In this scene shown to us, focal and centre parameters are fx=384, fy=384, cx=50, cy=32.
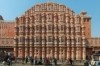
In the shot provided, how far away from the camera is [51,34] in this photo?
340 feet

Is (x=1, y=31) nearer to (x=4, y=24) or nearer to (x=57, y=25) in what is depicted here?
(x=4, y=24)

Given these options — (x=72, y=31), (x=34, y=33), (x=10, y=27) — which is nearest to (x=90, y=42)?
(x=72, y=31)

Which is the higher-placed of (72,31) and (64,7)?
(64,7)

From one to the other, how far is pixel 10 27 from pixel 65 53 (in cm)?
2446

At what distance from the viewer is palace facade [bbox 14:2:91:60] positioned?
10288cm

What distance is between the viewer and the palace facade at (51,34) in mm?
102875

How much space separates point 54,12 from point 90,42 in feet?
48.0

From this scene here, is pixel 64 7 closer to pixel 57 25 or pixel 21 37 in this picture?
pixel 57 25

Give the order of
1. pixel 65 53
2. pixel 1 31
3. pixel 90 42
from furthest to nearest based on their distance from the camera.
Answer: pixel 1 31
pixel 90 42
pixel 65 53

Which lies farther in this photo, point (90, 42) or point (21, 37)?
point (90, 42)

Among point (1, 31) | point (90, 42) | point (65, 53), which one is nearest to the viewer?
point (65, 53)

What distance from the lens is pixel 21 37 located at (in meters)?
104

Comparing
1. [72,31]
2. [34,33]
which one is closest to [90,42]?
[72,31]

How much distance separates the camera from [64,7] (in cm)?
10562
